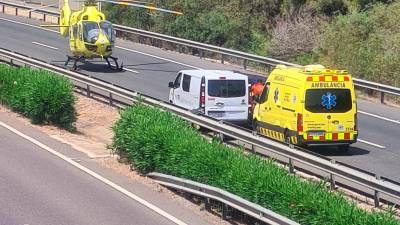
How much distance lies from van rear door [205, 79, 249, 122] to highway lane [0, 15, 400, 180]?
10.6 ft

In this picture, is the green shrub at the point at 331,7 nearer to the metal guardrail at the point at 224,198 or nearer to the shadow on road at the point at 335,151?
the shadow on road at the point at 335,151

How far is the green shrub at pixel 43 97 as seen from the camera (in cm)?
2089

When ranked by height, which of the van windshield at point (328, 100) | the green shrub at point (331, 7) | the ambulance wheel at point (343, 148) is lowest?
the ambulance wheel at point (343, 148)

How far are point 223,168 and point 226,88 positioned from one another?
32.1 feet


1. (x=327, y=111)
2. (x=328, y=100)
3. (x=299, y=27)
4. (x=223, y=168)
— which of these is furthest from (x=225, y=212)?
(x=299, y=27)

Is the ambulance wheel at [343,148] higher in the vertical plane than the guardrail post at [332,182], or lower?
lower

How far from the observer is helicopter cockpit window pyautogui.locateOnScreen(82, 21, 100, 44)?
33.2 meters

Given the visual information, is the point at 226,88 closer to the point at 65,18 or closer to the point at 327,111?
the point at 327,111

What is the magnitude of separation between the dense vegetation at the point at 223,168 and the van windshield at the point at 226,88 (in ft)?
16.8

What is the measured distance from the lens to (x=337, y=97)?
19594 millimetres

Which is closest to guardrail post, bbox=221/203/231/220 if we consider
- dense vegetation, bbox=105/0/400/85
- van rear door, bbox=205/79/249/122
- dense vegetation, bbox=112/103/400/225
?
dense vegetation, bbox=112/103/400/225

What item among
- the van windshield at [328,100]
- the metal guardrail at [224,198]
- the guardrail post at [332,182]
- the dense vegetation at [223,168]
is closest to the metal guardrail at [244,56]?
the van windshield at [328,100]

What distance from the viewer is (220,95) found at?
22.3 metres

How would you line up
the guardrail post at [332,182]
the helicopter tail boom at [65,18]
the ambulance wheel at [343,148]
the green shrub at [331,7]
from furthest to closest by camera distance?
1. the green shrub at [331,7]
2. the helicopter tail boom at [65,18]
3. the ambulance wheel at [343,148]
4. the guardrail post at [332,182]
